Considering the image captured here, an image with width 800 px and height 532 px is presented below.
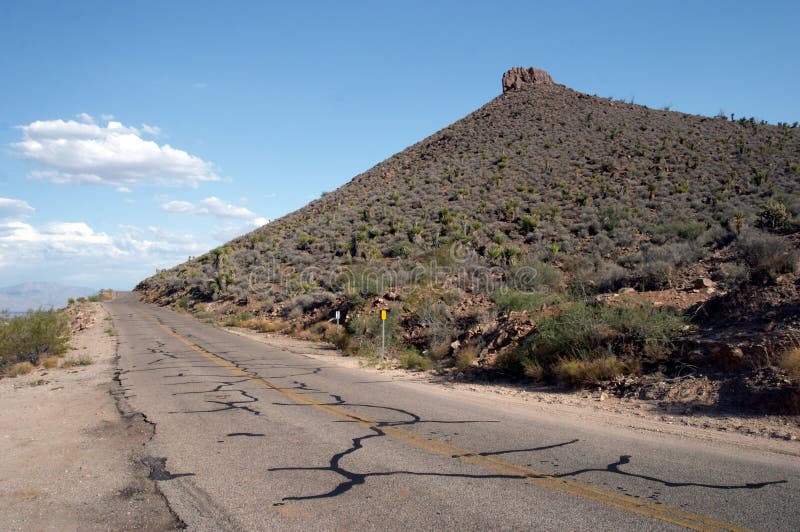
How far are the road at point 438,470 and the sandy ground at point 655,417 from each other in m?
0.45

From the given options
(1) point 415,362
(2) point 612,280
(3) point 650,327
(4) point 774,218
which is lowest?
(1) point 415,362

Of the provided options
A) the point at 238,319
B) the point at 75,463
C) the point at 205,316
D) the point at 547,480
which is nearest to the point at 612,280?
the point at 547,480

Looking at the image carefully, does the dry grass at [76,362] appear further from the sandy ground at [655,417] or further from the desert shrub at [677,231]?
the desert shrub at [677,231]

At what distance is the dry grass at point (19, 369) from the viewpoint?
15947 mm

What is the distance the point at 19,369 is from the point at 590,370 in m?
15.8

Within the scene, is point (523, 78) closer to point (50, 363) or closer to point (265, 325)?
point (265, 325)

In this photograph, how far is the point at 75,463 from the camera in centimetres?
663

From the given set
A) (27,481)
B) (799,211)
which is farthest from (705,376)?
(799,211)

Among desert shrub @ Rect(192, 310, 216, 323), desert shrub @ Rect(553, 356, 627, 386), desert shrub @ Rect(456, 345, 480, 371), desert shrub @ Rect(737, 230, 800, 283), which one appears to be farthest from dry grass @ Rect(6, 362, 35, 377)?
desert shrub @ Rect(737, 230, 800, 283)

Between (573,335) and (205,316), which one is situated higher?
(573,335)

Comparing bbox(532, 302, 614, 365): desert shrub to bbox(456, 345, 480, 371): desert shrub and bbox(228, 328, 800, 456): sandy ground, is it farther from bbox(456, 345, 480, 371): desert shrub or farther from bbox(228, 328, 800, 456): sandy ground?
bbox(456, 345, 480, 371): desert shrub

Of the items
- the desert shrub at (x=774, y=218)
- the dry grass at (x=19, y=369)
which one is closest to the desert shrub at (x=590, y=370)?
the dry grass at (x=19, y=369)

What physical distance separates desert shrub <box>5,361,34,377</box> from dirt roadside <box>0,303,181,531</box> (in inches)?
146

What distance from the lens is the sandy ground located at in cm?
750
